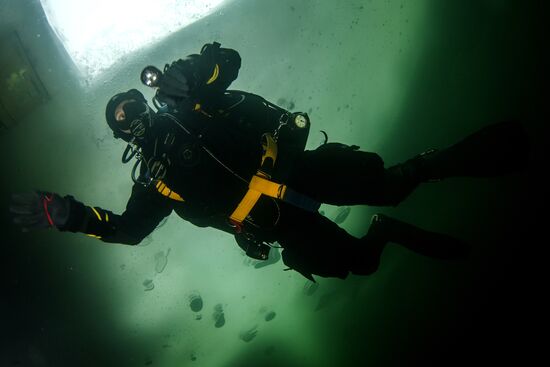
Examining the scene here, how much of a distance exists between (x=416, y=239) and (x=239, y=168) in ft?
7.40

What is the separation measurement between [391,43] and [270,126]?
9327mm

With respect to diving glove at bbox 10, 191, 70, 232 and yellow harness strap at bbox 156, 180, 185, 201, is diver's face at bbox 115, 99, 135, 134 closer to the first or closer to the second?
yellow harness strap at bbox 156, 180, 185, 201

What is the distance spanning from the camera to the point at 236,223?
122 inches

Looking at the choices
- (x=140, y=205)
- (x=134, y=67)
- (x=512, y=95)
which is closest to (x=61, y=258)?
(x=134, y=67)

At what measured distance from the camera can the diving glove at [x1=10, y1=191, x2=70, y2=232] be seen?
2.66 m

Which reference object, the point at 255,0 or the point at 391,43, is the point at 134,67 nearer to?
the point at 255,0

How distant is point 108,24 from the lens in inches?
243

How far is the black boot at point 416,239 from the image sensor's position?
355 cm

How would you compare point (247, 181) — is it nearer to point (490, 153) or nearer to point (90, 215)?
point (90, 215)

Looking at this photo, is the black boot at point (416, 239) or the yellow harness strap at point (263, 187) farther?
the black boot at point (416, 239)

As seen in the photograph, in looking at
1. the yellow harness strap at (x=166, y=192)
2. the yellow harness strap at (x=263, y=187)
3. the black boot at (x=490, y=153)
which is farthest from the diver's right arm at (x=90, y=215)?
the black boot at (x=490, y=153)

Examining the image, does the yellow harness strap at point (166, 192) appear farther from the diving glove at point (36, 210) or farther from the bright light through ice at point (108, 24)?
the bright light through ice at point (108, 24)

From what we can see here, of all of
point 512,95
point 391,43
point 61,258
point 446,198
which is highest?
point 391,43

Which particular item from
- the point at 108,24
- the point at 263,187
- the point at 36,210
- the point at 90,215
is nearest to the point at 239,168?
the point at 263,187
